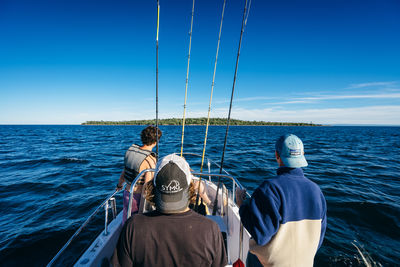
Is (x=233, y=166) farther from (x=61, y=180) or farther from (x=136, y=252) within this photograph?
(x=136, y=252)

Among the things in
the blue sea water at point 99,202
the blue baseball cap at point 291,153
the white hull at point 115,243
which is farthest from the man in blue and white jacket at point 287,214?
the blue sea water at point 99,202

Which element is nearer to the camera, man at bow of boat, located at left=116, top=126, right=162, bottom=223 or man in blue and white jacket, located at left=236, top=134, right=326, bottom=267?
man in blue and white jacket, located at left=236, top=134, right=326, bottom=267

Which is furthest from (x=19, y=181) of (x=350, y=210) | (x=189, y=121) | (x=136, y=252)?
(x=189, y=121)

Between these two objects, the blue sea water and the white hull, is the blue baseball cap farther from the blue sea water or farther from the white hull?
the blue sea water

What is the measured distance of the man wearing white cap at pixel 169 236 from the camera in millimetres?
1153

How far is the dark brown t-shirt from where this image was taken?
3.77 feet

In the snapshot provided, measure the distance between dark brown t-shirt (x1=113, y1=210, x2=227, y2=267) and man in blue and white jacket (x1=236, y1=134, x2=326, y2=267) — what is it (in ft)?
1.71

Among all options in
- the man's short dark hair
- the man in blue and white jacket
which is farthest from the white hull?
the man's short dark hair

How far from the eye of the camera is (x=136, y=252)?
1.18 m

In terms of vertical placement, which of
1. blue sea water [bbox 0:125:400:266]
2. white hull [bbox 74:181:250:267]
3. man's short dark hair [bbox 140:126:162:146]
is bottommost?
blue sea water [bbox 0:125:400:266]

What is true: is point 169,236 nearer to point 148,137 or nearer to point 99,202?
point 148,137

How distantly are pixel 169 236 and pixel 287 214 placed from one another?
1050mm

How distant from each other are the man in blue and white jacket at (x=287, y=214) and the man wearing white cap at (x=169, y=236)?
487 millimetres

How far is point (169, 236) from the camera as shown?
1155mm
